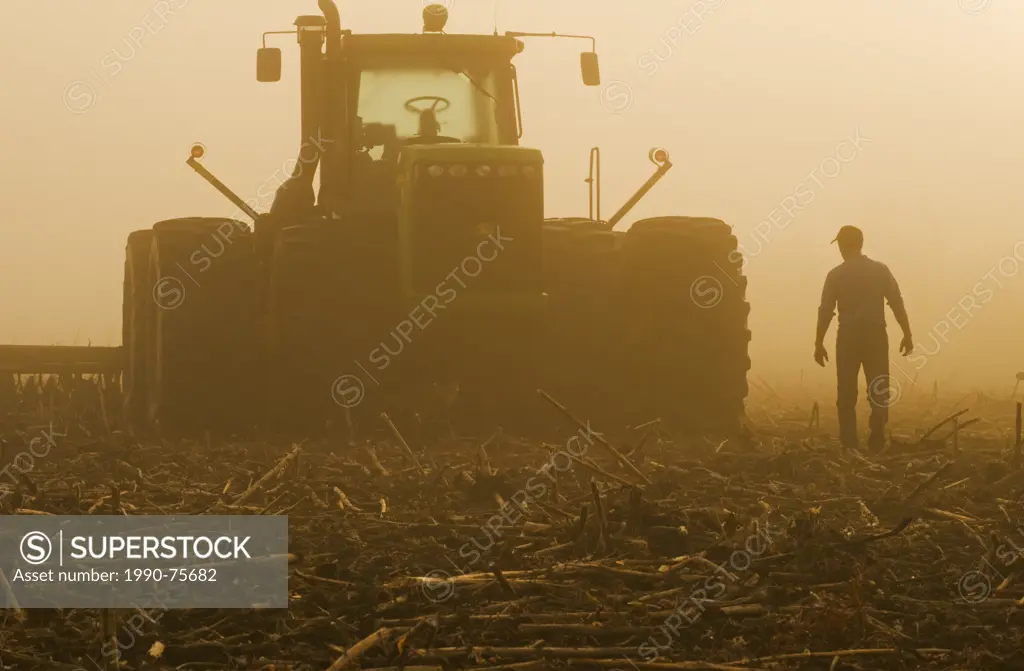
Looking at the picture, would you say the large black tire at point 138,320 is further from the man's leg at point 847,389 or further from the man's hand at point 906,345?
the man's hand at point 906,345

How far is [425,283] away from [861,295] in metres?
3.22

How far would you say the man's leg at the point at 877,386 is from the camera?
1034 cm

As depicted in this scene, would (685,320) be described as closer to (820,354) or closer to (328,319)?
(820,354)

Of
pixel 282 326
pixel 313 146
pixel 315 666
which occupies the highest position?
pixel 313 146

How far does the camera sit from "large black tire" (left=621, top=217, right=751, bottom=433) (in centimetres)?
1061

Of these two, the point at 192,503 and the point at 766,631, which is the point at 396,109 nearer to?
the point at 192,503

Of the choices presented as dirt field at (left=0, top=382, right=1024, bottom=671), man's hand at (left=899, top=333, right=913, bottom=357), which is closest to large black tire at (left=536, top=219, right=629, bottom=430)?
dirt field at (left=0, top=382, right=1024, bottom=671)

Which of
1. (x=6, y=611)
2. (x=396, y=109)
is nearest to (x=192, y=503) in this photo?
(x=6, y=611)

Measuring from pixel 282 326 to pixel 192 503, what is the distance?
9.78 feet

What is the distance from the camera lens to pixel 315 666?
4602 mm

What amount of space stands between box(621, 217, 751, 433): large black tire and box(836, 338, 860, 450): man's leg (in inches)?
27.3

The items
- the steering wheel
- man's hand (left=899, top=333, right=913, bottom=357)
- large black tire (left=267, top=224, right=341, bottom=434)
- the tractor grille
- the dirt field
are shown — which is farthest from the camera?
the steering wheel

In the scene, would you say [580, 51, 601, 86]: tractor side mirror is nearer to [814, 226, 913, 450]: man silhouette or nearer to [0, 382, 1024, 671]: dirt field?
[814, 226, 913, 450]: man silhouette

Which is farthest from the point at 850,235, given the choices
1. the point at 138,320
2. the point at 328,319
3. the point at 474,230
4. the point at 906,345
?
the point at 138,320
